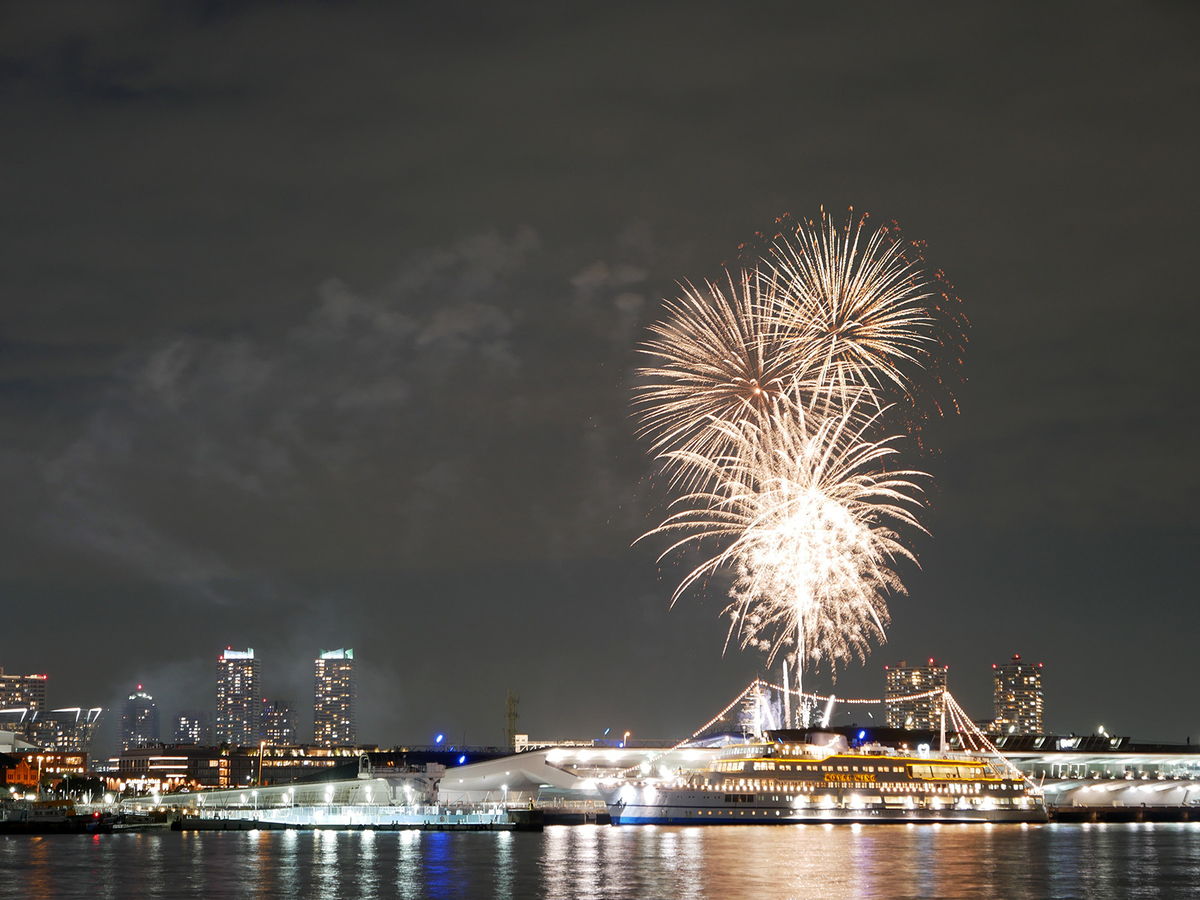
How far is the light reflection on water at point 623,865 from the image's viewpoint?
168ft

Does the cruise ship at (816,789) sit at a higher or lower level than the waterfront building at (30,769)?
higher

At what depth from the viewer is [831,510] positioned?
2682 inches

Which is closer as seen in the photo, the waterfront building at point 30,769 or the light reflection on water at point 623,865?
the light reflection on water at point 623,865

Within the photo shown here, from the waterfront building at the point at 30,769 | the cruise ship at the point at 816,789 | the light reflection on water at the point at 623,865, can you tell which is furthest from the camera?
the waterfront building at the point at 30,769

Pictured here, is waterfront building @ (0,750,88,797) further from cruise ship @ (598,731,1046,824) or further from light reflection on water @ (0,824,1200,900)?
cruise ship @ (598,731,1046,824)

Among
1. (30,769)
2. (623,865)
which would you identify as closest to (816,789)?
(623,865)

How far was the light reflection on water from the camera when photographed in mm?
51062

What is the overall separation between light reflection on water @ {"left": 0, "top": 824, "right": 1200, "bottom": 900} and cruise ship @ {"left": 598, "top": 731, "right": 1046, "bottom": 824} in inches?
219

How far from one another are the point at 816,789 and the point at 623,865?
47007 millimetres

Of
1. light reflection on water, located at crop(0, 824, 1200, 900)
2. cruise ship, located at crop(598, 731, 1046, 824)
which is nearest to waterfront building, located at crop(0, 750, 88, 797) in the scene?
light reflection on water, located at crop(0, 824, 1200, 900)

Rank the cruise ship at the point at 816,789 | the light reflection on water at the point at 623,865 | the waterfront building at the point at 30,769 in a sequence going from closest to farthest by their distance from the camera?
1. the light reflection on water at the point at 623,865
2. the cruise ship at the point at 816,789
3. the waterfront building at the point at 30,769

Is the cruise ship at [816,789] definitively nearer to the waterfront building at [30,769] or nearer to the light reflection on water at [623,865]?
the light reflection on water at [623,865]

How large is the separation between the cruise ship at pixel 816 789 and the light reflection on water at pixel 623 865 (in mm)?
5562

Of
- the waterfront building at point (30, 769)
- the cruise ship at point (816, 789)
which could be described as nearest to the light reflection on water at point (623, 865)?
the cruise ship at point (816, 789)
